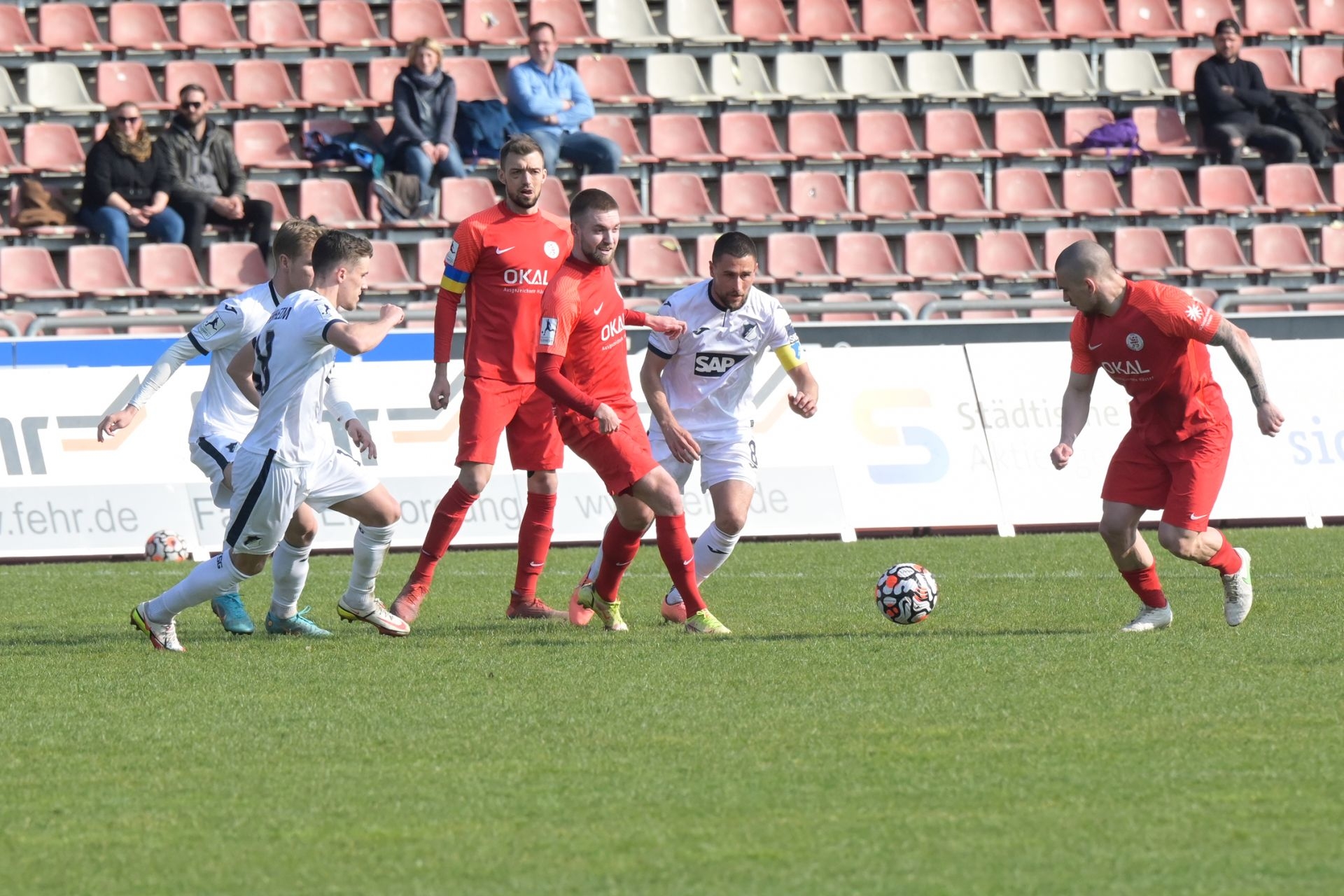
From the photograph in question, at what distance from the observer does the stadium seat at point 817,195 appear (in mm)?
17969

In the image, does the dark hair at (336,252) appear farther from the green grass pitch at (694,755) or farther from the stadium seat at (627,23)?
the stadium seat at (627,23)

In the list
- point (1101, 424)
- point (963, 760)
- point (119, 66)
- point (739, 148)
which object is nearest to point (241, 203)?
point (119, 66)

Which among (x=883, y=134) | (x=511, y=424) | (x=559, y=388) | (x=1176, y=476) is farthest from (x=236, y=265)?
(x=1176, y=476)

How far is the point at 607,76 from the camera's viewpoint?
18938mm

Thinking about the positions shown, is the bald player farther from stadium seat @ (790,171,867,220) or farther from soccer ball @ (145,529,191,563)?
stadium seat @ (790,171,867,220)

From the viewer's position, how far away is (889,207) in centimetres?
1823

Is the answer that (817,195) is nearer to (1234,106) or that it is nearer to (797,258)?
(797,258)

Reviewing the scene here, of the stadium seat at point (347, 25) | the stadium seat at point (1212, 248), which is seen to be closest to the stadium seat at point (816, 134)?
the stadium seat at point (1212, 248)

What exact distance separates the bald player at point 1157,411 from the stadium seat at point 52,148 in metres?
11.9

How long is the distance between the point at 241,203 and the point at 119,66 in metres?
2.83

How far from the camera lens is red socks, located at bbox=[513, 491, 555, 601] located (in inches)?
360

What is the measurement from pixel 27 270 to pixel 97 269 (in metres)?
0.61

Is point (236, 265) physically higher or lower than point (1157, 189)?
higher

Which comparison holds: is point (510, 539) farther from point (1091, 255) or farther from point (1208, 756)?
point (1208, 756)
